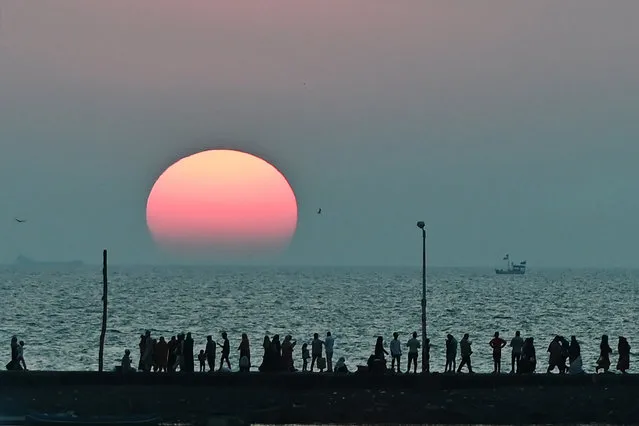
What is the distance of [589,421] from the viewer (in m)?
36.0

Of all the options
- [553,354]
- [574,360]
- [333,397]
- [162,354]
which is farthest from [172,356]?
[574,360]

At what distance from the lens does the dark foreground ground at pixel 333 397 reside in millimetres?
36062

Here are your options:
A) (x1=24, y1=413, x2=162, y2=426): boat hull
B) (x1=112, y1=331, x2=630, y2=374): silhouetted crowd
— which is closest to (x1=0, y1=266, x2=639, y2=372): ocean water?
(x1=112, y1=331, x2=630, y2=374): silhouetted crowd

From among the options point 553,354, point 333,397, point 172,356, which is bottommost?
point 333,397

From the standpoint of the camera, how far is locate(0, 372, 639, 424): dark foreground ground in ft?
118

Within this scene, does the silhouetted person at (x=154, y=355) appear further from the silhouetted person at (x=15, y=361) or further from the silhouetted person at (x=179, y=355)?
the silhouetted person at (x=15, y=361)

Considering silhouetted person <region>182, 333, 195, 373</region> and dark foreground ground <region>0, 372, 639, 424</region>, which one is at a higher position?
silhouetted person <region>182, 333, 195, 373</region>

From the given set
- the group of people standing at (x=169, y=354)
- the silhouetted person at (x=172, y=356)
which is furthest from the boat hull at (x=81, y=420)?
the silhouetted person at (x=172, y=356)

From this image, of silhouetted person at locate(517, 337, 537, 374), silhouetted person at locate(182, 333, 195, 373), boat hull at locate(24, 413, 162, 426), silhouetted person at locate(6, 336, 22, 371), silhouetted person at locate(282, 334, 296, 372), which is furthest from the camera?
silhouetted person at locate(6, 336, 22, 371)

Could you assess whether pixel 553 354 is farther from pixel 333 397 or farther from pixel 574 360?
pixel 333 397

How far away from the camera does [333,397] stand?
37438 mm

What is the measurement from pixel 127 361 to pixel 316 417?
24.1 ft

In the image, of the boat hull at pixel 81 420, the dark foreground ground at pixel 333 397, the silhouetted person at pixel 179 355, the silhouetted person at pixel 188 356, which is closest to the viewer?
the boat hull at pixel 81 420

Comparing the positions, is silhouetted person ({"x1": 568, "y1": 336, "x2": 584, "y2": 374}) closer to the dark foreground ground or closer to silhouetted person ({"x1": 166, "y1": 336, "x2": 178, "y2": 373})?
the dark foreground ground
